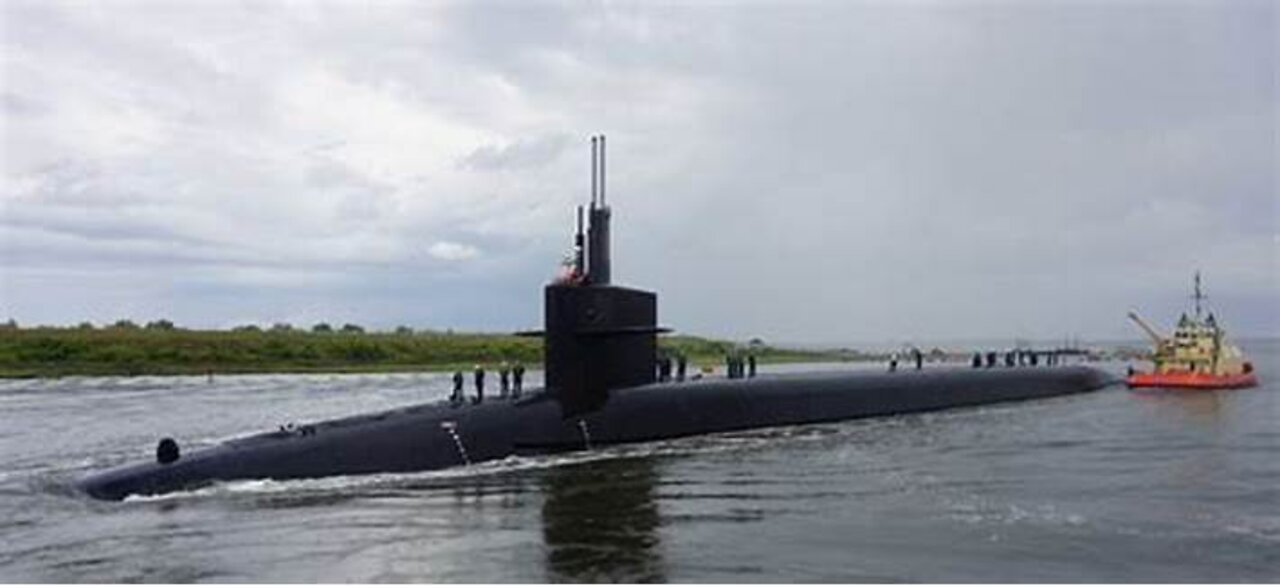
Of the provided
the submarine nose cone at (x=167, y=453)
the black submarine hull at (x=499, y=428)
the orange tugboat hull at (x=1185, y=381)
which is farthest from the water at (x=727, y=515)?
the orange tugboat hull at (x=1185, y=381)

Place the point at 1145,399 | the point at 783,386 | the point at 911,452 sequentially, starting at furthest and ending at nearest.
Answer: the point at 1145,399 < the point at 783,386 < the point at 911,452

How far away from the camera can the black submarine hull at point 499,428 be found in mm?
21188

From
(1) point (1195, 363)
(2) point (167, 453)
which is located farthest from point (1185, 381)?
(2) point (167, 453)

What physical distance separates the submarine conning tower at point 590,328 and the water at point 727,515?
61.2 inches

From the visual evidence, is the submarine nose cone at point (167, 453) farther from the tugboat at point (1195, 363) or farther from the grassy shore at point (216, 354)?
the grassy shore at point (216, 354)

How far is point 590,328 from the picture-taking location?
25297 mm

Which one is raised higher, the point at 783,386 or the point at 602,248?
the point at 602,248

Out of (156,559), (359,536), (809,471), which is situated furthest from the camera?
(809,471)

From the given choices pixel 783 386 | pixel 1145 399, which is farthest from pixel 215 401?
pixel 1145 399

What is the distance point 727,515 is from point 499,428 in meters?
7.41

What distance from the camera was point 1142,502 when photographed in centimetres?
1914

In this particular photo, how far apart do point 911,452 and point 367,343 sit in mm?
72262

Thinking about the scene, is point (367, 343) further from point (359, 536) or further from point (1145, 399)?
point (359, 536)

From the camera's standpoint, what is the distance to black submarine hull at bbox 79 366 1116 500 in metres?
21.2
